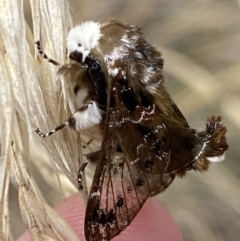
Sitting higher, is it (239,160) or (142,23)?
(142,23)

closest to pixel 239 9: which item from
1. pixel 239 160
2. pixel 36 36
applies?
pixel 239 160

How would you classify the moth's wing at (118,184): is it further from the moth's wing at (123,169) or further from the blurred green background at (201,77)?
the blurred green background at (201,77)

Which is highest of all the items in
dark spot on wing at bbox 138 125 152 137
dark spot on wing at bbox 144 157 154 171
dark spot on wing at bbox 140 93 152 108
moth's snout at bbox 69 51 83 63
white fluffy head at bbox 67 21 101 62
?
white fluffy head at bbox 67 21 101 62

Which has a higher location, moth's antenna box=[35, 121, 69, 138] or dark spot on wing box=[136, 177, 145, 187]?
moth's antenna box=[35, 121, 69, 138]

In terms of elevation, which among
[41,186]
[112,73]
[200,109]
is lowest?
[41,186]

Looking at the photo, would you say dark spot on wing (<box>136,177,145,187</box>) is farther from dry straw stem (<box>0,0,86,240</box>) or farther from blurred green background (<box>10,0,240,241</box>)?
blurred green background (<box>10,0,240,241</box>)

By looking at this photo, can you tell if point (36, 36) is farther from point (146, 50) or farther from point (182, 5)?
point (182, 5)

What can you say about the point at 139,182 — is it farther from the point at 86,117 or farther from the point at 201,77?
the point at 201,77

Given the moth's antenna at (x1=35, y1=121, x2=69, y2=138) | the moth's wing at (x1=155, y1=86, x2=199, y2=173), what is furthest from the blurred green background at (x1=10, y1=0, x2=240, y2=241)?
the moth's antenna at (x1=35, y1=121, x2=69, y2=138)
